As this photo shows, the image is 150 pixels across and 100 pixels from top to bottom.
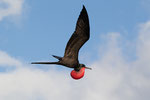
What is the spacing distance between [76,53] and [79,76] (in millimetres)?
1015

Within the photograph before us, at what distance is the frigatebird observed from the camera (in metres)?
13.2

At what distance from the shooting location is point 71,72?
14.4 m

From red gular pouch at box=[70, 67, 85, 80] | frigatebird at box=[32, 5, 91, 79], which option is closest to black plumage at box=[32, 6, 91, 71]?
frigatebird at box=[32, 5, 91, 79]

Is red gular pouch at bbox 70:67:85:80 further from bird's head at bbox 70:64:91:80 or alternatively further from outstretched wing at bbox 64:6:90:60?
outstretched wing at bbox 64:6:90:60

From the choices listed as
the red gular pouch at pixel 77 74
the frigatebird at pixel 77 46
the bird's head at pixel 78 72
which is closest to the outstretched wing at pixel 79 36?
the frigatebird at pixel 77 46

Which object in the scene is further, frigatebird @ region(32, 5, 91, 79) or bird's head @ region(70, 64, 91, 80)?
bird's head @ region(70, 64, 91, 80)

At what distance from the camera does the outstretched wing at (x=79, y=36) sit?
43.2ft

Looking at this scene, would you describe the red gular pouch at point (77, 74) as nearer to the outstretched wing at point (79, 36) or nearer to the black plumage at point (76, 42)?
the black plumage at point (76, 42)

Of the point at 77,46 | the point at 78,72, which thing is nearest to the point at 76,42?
the point at 77,46

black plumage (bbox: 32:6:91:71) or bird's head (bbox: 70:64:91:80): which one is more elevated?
black plumage (bbox: 32:6:91:71)

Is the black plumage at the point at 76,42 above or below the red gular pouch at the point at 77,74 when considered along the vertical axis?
above

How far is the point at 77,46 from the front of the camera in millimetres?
13820

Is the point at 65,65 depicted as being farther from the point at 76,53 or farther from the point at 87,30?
the point at 87,30

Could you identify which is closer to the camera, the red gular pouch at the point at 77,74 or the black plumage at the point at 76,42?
the black plumage at the point at 76,42
